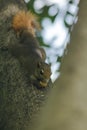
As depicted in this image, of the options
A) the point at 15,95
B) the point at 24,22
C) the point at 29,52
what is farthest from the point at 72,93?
the point at 24,22

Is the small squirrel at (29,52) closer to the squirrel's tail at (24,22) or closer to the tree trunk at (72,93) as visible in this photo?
the squirrel's tail at (24,22)

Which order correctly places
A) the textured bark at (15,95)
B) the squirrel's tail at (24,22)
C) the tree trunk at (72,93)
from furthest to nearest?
the squirrel's tail at (24,22)
the textured bark at (15,95)
the tree trunk at (72,93)

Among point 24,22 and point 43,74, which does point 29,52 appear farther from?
point 24,22

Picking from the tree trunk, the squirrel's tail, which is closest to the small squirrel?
the squirrel's tail

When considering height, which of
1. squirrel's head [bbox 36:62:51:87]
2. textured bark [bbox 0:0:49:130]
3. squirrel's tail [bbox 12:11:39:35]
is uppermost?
squirrel's tail [bbox 12:11:39:35]

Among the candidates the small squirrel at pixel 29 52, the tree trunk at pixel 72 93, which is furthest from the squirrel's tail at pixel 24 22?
the tree trunk at pixel 72 93

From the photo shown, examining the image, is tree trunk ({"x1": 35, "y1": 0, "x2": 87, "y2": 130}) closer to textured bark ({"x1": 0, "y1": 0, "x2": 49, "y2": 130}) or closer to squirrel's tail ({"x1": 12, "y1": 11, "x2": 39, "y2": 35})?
textured bark ({"x1": 0, "y1": 0, "x2": 49, "y2": 130})
